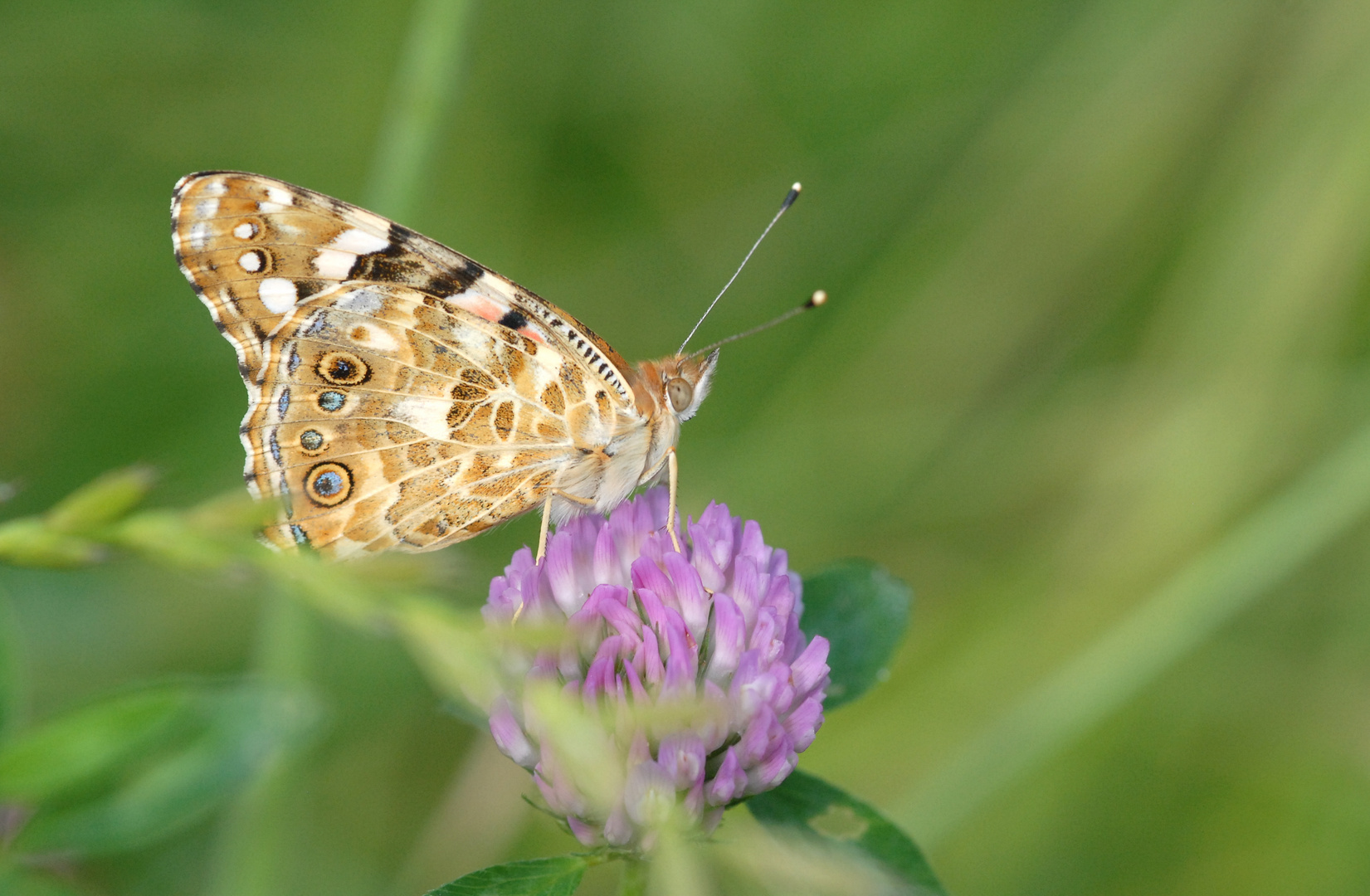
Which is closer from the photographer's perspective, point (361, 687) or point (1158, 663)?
point (1158, 663)

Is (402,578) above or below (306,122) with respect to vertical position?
above

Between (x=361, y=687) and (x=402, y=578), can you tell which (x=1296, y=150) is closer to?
(x=361, y=687)

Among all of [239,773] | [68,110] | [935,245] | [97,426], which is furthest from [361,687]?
[935,245]

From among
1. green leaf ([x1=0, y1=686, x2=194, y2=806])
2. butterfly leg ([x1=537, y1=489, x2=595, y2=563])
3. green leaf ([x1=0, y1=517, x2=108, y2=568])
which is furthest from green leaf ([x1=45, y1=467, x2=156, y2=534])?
butterfly leg ([x1=537, y1=489, x2=595, y2=563])

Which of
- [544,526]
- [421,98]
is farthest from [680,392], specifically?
[421,98]

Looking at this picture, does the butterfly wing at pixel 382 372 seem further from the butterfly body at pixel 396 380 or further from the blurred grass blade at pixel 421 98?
the blurred grass blade at pixel 421 98

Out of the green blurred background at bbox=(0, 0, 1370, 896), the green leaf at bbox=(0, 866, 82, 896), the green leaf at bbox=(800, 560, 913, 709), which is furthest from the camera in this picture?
the green blurred background at bbox=(0, 0, 1370, 896)

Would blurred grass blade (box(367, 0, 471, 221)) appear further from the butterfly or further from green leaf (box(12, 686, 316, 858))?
green leaf (box(12, 686, 316, 858))
